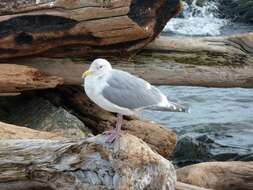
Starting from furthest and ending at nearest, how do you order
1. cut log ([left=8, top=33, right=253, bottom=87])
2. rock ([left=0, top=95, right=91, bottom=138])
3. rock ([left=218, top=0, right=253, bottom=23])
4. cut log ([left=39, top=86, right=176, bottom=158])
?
rock ([left=218, top=0, right=253, bottom=23]) → cut log ([left=39, top=86, right=176, bottom=158]) → rock ([left=0, top=95, right=91, bottom=138]) → cut log ([left=8, top=33, right=253, bottom=87])

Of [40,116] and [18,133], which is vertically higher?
[18,133]

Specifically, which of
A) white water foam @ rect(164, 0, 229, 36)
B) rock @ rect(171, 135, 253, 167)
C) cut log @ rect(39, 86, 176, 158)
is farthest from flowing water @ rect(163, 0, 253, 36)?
cut log @ rect(39, 86, 176, 158)

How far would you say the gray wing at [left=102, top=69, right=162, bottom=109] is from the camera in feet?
16.2

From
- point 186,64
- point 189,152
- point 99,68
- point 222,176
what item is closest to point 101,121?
point 186,64

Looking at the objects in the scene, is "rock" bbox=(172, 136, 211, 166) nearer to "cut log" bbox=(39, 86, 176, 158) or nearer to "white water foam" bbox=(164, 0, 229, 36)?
"cut log" bbox=(39, 86, 176, 158)

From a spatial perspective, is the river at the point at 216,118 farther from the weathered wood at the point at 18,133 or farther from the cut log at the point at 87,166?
the cut log at the point at 87,166

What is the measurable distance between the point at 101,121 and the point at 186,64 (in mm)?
1158

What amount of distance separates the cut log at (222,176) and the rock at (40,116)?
145cm

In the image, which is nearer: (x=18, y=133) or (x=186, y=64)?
(x=18, y=133)

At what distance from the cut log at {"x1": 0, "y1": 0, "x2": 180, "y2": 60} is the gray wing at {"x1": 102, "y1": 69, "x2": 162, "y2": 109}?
6.42ft

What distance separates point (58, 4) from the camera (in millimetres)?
6891

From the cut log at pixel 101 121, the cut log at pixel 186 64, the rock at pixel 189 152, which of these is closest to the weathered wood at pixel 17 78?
the cut log at pixel 186 64

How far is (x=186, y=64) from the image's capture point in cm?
749

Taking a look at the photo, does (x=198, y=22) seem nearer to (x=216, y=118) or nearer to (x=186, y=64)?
(x=216, y=118)
